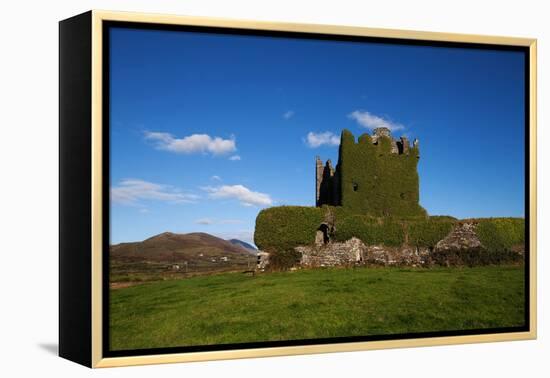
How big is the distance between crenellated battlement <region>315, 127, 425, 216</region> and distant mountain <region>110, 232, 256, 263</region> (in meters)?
1.64

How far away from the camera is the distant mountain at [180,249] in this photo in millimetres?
10078

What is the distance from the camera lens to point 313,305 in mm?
11148

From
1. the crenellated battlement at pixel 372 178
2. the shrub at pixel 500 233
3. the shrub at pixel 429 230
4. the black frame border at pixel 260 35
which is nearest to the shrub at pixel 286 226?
the crenellated battlement at pixel 372 178

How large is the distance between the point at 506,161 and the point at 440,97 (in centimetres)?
138

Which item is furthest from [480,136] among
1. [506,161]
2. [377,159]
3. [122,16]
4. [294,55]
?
[122,16]

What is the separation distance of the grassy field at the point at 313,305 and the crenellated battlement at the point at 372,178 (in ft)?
3.51

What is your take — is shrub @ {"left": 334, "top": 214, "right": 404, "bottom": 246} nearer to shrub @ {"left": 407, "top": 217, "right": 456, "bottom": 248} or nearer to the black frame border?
shrub @ {"left": 407, "top": 217, "right": 456, "bottom": 248}

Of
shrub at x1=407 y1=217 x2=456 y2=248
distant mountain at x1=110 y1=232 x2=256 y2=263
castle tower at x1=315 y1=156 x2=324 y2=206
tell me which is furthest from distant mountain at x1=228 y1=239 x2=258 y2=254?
shrub at x1=407 y1=217 x2=456 y2=248

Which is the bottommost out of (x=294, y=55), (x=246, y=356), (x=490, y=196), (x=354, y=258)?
(x=246, y=356)

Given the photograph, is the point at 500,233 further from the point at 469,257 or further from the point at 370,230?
the point at 370,230

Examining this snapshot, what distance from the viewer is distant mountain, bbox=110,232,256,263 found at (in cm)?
1008

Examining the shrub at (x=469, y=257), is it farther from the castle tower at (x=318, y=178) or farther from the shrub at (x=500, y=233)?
the castle tower at (x=318, y=178)

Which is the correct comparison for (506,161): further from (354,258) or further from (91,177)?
(91,177)

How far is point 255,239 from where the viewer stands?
1197cm
